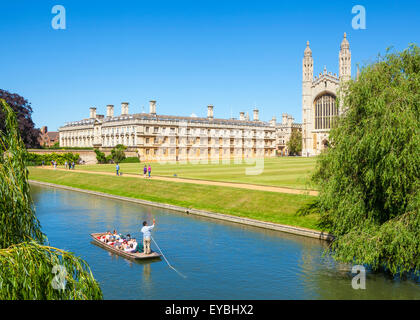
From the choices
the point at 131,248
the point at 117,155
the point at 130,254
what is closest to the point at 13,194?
the point at 130,254

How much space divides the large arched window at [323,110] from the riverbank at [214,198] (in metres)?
78.7

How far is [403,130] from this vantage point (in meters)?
14.0

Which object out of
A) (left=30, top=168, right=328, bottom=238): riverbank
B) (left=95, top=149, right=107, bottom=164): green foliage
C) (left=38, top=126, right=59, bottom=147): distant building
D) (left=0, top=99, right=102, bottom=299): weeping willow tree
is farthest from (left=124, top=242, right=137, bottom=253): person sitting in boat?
(left=38, top=126, right=59, bottom=147): distant building

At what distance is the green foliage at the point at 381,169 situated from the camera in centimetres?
1354

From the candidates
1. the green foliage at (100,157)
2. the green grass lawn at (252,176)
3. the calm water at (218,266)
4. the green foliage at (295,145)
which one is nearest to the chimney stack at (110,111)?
the green foliage at (100,157)

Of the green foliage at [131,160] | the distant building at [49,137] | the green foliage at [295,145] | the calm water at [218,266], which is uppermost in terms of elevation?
the distant building at [49,137]

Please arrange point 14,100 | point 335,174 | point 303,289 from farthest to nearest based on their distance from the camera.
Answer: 1. point 14,100
2. point 335,174
3. point 303,289

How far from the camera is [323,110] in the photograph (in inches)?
4309

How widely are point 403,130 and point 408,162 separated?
3.60 ft

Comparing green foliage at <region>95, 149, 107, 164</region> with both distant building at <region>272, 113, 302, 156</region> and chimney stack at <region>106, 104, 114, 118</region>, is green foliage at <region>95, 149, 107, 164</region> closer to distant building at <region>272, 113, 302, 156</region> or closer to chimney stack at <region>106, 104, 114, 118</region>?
chimney stack at <region>106, 104, 114, 118</region>

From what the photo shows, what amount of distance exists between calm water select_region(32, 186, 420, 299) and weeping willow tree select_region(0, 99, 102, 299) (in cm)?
502

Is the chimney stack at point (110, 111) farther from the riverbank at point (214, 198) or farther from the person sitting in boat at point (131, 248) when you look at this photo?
the person sitting in boat at point (131, 248)

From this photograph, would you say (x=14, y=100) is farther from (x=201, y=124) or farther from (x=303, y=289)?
(x=303, y=289)
